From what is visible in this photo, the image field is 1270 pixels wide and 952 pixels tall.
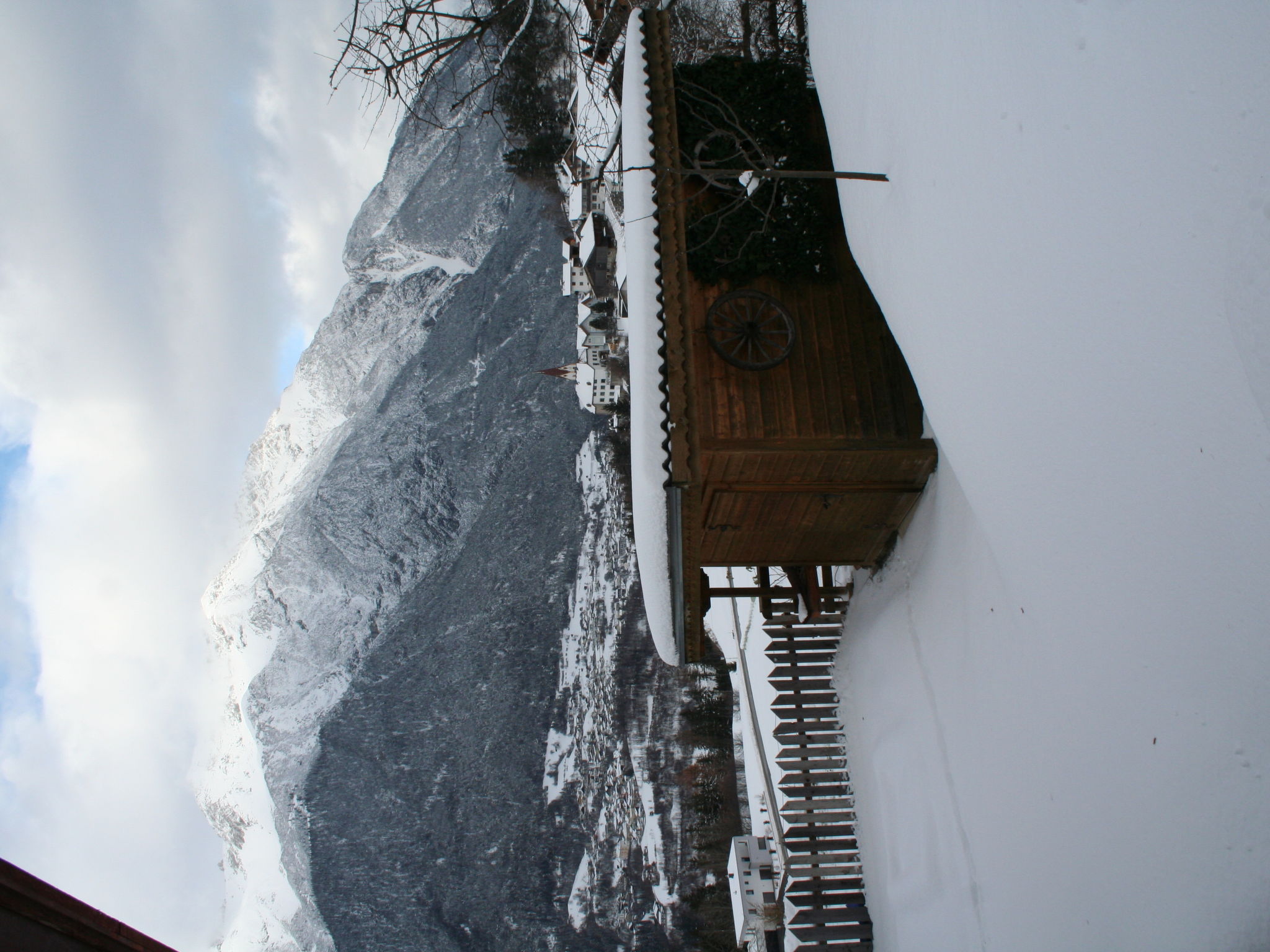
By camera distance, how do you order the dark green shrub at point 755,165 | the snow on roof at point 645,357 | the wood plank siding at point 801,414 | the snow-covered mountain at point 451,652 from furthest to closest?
1. the snow-covered mountain at point 451,652
2. the dark green shrub at point 755,165
3. the wood plank siding at point 801,414
4. the snow on roof at point 645,357

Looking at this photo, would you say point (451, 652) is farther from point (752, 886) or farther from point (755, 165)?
point (755, 165)

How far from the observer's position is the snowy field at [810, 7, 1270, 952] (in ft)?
7.38

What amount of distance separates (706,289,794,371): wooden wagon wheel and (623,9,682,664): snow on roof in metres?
0.86

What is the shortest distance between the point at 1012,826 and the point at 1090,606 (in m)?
2.73

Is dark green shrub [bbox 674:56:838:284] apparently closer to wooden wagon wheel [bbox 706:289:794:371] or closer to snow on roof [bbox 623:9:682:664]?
wooden wagon wheel [bbox 706:289:794:371]

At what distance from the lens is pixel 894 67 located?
387 centimetres

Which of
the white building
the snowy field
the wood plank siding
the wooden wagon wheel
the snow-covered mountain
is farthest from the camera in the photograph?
the snow-covered mountain

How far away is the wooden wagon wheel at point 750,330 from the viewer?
17.7 feet

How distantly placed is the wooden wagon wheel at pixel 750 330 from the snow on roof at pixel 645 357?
0.86 metres

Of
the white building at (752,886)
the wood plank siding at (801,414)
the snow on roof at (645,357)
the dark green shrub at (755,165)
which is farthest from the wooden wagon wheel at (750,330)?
the white building at (752,886)

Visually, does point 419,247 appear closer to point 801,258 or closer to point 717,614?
point 717,614

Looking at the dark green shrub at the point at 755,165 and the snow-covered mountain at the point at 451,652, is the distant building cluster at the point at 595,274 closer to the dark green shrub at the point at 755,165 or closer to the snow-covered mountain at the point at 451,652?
the snow-covered mountain at the point at 451,652

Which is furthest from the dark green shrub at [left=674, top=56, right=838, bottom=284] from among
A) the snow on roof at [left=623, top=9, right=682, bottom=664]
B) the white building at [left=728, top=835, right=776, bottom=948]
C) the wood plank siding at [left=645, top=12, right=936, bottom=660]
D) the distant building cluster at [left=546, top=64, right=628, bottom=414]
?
the white building at [left=728, top=835, right=776, bottom=948]

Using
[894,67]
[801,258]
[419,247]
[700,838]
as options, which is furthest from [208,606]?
[894,67]
